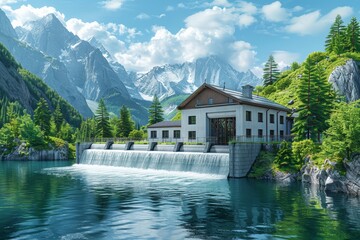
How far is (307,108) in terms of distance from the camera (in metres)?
48.6

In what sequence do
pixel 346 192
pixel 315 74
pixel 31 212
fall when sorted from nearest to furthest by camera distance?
pixel 31 212, pixel 346 192, pixel 315 74

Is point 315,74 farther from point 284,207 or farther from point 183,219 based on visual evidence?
point 183,219

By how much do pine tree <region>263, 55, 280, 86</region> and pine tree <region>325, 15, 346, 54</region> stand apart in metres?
19.9

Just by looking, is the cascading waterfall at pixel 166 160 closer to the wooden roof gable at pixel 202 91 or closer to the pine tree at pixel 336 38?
the wooden roof gable at pixel 202 91

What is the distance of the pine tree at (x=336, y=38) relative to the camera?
102m

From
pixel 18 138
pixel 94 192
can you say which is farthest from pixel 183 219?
pixel 18 138

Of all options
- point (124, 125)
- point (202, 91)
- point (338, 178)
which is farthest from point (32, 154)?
point (338, 178)

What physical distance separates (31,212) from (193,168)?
26.1 metres

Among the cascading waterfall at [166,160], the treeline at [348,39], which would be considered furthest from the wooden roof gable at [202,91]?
the treeline at [348,39]

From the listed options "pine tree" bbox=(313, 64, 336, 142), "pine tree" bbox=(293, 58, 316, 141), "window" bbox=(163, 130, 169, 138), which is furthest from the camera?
"window" bbox=(163, 130, 169, 138)

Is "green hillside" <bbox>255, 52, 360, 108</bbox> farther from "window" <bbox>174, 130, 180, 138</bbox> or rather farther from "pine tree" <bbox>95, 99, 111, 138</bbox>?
"pine tree" <bbox>95, 99, 111, 138</bbox>

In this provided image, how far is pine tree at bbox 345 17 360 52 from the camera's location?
332 feet

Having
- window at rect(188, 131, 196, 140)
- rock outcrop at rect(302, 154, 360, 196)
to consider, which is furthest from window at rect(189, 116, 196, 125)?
rock outcrop at rect(302, 154, 360, 196)

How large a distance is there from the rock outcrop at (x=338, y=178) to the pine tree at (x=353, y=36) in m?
81.9
